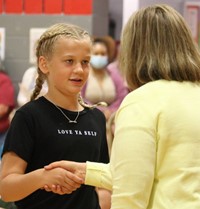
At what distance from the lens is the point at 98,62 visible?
491 cm

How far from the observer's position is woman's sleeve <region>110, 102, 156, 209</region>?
1.40 m

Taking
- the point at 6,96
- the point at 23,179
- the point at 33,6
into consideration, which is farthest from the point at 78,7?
the point at 23,179

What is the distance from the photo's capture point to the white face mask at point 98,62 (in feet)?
16.1

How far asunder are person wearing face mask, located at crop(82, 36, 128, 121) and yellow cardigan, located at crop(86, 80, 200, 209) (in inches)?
127

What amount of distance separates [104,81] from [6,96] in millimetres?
938

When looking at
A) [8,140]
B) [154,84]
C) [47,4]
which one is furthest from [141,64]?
[47,4]

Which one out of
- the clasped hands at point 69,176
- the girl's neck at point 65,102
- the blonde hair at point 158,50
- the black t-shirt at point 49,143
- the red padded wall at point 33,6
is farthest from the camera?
the red padded wall at point 33,6

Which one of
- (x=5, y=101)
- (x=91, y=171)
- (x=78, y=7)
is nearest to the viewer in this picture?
(x=91, y=171)

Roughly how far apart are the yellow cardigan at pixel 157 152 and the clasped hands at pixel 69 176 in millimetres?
230

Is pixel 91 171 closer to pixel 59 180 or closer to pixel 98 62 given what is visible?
pixel 59 180

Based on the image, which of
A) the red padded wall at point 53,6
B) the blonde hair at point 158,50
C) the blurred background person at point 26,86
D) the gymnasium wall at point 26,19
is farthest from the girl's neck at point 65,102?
the red padded wall at point 53,6

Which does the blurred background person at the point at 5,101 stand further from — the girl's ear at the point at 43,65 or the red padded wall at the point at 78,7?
the girl's ear at the point at 43,65

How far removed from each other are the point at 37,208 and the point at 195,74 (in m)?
0.71

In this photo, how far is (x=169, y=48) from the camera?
150 centimetres
